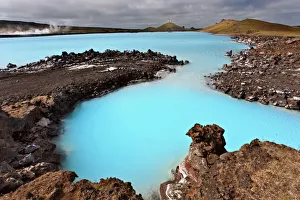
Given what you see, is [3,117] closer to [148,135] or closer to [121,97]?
[148,135]

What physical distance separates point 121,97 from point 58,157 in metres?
9.86

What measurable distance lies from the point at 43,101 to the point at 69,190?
37.6 ft

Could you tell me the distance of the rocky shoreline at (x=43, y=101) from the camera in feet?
27.7

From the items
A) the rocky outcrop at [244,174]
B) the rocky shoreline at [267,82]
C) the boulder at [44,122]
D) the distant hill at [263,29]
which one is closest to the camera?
the rocky outcrop at [244,174]

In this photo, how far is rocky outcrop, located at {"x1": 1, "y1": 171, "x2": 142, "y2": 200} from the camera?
5.18 m

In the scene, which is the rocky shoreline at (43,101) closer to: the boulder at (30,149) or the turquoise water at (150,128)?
the boulder at (30,149)

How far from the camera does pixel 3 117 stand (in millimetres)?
10836

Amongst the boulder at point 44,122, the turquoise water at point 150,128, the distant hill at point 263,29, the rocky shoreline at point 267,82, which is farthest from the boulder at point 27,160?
the distant hill at point 263,29

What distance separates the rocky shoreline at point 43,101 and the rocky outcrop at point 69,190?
0.10 m

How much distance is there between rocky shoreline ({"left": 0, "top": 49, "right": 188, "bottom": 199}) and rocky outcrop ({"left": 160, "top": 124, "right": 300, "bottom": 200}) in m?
2.06

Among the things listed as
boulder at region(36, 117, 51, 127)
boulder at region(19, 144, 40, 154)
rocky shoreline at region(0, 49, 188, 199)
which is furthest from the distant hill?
boulder at region(19, 144, 40, 154)

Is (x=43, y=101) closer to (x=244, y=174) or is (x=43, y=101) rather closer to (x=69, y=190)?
(x=69, y=190)

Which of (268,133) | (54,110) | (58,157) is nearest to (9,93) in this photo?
(54,110)

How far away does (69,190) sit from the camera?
17.7 feet
